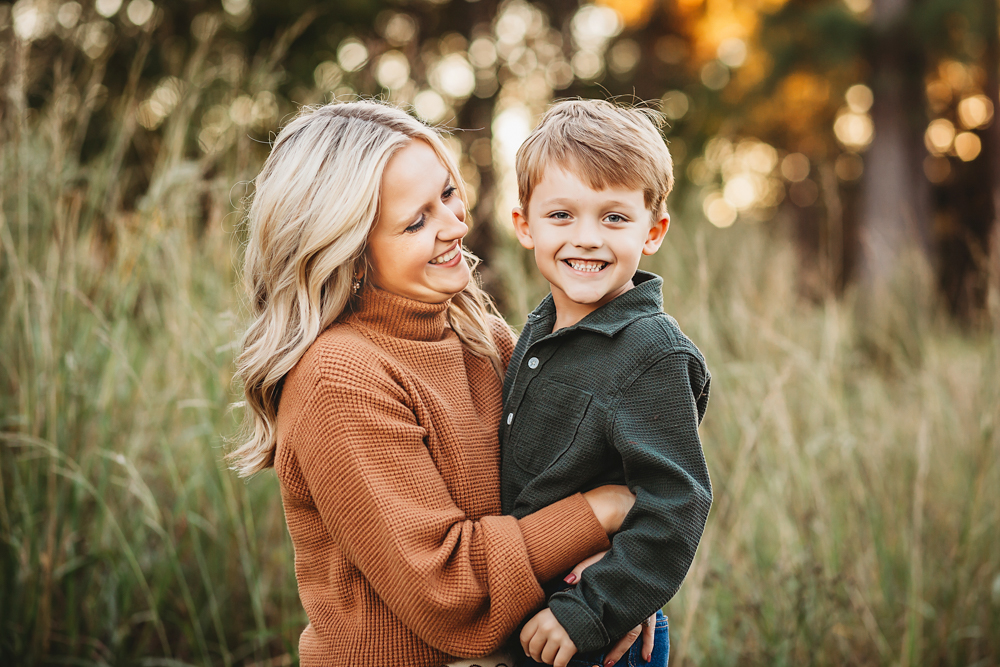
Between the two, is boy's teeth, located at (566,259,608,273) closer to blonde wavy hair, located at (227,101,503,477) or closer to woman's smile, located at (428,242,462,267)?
woman's smile, located at (428,242,462,267)

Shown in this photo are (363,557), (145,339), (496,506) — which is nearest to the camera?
(363,557)

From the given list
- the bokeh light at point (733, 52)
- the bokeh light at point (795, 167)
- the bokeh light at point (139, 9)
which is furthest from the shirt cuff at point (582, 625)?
the bokeh light at point (795, 167)

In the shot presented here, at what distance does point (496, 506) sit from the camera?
1571 mm

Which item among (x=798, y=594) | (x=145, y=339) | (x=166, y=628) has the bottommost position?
(x=166, y=628)

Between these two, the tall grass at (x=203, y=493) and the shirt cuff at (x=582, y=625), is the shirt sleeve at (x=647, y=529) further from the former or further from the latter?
the tall grass at (x=203, y=493)

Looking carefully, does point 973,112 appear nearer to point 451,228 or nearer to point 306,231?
point 451,228

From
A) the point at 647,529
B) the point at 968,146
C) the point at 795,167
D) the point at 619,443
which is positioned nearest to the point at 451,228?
the point at 619,443

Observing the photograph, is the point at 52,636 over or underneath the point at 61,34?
underneath

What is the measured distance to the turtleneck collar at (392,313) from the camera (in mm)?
1599

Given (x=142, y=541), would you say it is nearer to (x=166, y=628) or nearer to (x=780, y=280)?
(x=166, y=628)

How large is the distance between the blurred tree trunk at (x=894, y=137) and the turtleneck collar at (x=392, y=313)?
8608mm

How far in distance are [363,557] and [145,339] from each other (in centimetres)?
235

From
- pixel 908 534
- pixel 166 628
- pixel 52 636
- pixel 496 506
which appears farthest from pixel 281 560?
pixel 908 534

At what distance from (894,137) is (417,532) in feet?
34.1
